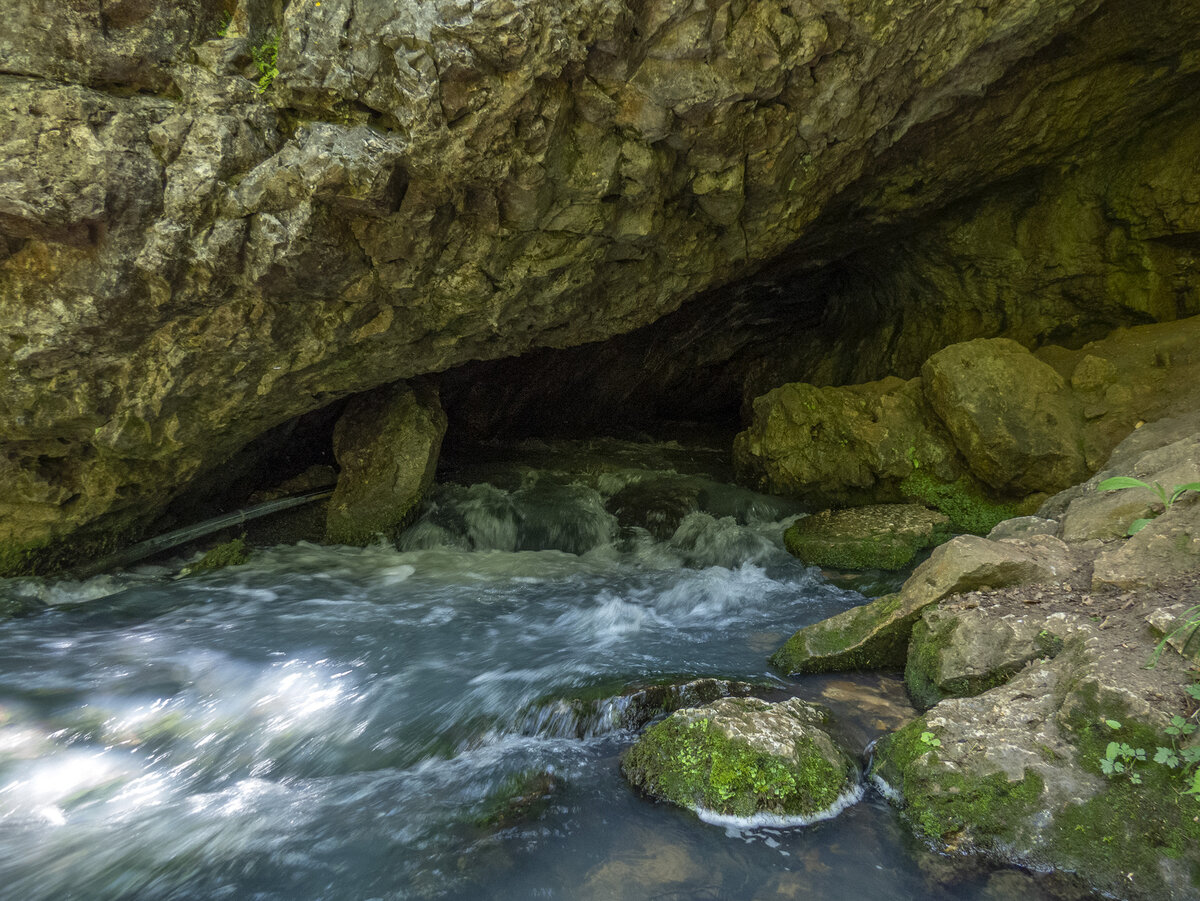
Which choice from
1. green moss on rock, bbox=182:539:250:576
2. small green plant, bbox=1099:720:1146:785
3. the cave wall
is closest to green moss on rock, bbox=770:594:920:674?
small green plant, bbox=1099:720:1146:785

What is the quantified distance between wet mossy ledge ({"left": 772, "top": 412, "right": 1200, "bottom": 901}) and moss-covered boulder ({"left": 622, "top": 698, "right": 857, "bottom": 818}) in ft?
1.13

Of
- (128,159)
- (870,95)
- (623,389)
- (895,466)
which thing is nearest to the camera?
(128,159)

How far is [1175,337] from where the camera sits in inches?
293

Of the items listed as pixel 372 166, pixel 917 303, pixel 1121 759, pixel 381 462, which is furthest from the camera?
pixel 917 303

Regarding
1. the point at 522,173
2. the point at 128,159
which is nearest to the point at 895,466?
the point at 522,173

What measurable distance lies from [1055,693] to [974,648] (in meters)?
0.55

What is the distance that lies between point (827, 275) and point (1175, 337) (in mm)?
5789

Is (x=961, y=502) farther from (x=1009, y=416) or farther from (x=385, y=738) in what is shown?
(x=385, y=738)

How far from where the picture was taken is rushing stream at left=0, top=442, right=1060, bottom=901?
9.33 feet

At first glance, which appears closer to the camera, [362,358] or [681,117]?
[681,117]

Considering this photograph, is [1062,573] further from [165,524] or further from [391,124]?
[165,524]

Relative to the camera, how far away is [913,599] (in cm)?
428

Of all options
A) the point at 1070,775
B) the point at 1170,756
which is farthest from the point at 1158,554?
the point at 1070,775

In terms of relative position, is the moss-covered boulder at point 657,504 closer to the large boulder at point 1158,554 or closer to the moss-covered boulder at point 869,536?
the moss-covered boulder at point 869,536
